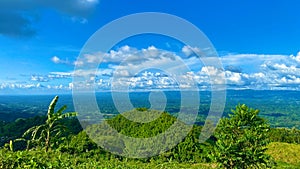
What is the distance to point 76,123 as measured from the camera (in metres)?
55.9

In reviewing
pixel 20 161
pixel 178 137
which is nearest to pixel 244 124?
pixel 20 161

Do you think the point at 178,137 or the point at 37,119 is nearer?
the point at 178,137

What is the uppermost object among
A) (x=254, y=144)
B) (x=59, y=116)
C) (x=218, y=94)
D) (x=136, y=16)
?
(x=136, y=16)

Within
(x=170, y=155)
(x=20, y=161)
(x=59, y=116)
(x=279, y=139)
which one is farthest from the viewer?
(x=279, y=139)

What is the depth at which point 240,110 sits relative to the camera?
16812 millimetres

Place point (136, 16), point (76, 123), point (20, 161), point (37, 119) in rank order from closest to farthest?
point (20, 161), point (136, 16), point (37, 119), point (76, 123)

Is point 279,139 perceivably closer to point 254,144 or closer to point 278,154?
point 278,154

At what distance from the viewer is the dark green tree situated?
16.4 m

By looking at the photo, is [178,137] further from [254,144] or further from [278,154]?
[254,144]

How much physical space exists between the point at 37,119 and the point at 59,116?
118 feet

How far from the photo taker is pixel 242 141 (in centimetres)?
1652

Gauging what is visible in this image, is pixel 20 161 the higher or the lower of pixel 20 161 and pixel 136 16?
the lower

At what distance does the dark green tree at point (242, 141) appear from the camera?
16375mm

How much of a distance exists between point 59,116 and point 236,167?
10267 millimetres
